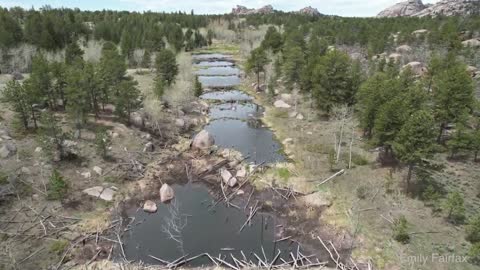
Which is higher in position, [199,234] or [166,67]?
[166,67]

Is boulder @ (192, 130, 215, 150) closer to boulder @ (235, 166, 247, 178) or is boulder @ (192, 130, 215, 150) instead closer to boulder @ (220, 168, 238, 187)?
boulder @ (220, 168, 238, 187)

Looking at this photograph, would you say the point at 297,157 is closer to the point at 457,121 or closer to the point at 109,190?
the point at 457,121

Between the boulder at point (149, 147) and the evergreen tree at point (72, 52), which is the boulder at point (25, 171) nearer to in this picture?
the boulder at point (149, 147)

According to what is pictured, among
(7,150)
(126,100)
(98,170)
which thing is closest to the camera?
(7,150)

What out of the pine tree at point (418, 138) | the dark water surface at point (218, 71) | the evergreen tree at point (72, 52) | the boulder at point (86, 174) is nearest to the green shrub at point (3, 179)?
the boulder at point (86, 174)

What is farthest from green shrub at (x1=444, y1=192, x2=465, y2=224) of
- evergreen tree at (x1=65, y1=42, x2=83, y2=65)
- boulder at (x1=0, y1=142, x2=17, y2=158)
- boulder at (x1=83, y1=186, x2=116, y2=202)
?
evergreen tree at (x1=65, y1=42, x2=83, y2=65)

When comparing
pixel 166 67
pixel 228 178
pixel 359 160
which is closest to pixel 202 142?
pixel 228 178

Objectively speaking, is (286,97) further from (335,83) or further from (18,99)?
(18,99)

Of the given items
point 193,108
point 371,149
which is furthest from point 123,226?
point 193,108
